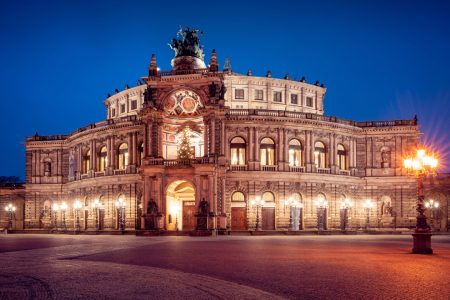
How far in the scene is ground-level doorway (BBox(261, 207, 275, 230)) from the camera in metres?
52.0

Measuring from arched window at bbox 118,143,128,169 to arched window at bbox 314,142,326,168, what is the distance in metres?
24.4

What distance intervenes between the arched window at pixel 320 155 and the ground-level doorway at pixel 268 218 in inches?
349

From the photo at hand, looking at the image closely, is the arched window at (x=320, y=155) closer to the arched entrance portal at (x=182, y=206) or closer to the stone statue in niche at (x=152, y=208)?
the arched entrance portal at (x=182, y=206)

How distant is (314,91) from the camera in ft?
214

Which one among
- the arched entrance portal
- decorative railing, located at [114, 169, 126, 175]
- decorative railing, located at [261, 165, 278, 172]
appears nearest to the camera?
the arched entrance portal

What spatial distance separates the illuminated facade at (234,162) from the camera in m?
48.2

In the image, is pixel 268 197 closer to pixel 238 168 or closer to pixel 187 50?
pixel 238 168

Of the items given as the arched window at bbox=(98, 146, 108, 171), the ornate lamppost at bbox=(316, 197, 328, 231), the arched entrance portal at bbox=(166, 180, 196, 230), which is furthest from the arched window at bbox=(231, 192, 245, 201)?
the arched window at bbox=(98, 146, 108, 171)

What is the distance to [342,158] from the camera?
57.8 metres

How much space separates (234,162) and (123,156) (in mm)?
15234

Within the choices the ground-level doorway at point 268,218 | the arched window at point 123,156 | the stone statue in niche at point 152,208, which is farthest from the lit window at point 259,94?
the stone statue in niche at point 152,208

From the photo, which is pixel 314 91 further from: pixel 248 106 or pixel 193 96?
pixel 193 96

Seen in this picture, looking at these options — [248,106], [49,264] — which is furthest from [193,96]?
[49,264]

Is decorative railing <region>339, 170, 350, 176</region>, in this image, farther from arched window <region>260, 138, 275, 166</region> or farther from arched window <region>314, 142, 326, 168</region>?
arched window <region>260, 138, 275, 166</region>
